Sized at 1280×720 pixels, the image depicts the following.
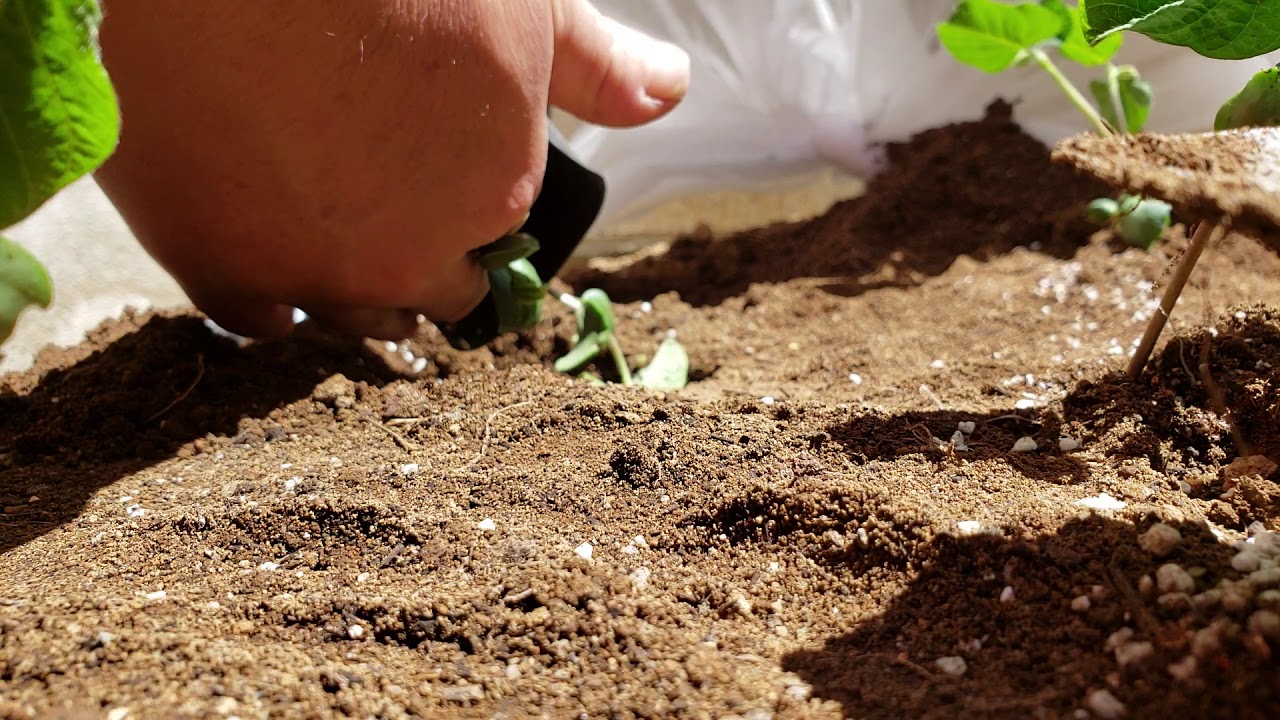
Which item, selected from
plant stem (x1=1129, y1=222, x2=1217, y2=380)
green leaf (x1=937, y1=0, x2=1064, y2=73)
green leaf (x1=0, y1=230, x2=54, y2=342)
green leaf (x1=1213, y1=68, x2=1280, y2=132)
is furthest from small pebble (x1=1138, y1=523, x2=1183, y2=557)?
green leaf (x1=937, y1=0, x2=1064, y2=73)

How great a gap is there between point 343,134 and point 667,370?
1.95ft

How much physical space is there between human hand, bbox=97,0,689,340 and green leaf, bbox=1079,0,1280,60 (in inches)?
21.3

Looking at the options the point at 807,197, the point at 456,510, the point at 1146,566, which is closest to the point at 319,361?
the point at 456,510

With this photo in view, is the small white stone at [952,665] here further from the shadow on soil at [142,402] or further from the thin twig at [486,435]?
the shadow on soil at [142,402]

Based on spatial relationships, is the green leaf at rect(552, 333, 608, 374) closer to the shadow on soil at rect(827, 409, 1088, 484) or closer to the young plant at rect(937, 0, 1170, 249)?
the shadow on soil at rect(827, 409, 1088, 484)

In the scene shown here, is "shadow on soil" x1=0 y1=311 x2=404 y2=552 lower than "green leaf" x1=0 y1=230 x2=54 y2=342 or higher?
lower

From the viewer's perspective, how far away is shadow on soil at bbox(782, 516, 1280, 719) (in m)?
0.57

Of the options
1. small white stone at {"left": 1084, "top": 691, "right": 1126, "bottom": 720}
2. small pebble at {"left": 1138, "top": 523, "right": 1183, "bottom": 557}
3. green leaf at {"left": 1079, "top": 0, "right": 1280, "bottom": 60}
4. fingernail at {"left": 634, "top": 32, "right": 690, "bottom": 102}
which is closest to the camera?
small white stone at {"left": 1084, "top": 691, "right": 1126, "bottom": 720}

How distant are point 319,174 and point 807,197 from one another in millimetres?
1385

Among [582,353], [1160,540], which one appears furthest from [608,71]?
[1160,540]

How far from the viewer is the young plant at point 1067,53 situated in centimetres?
149

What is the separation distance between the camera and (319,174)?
95cm

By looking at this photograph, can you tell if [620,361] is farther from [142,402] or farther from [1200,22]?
[1200,22]

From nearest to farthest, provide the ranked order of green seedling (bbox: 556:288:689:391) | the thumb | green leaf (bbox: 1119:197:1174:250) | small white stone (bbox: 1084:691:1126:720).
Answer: small white stone (bbox: 1084:691:1126:720) → the thumb → green seedling (bbox: 556:288:689:391) → green leaf (bbox: 1119:197:1174:250)
